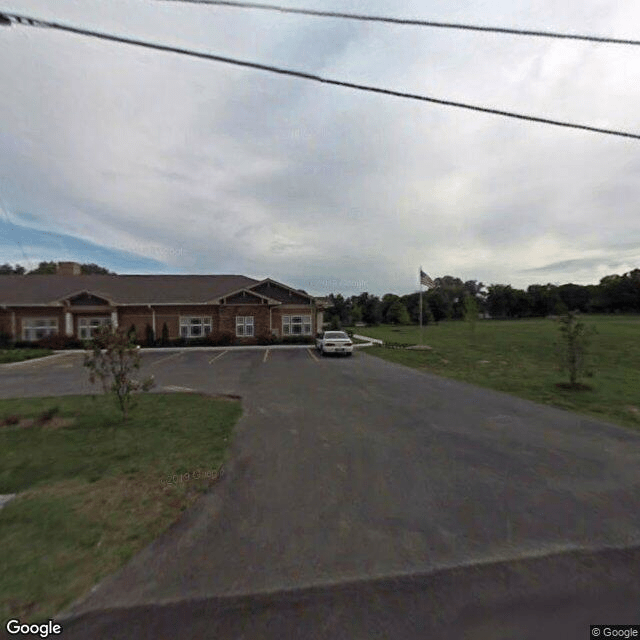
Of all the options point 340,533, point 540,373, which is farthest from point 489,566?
point 540,373

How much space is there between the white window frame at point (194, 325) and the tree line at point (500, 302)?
43.3m

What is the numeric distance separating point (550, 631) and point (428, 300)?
82.5 meters

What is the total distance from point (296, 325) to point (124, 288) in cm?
1451

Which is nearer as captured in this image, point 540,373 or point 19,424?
point 19,424

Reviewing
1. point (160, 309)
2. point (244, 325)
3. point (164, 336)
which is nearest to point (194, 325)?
point (164, 336)

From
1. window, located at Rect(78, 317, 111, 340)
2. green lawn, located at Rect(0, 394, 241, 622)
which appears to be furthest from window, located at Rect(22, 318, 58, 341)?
green lawn, located at Rect(0, 394, 241, 622)

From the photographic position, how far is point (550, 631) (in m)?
2.18

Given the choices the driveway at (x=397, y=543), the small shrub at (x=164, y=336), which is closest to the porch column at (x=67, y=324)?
the small shrub at (x=164, y=336)

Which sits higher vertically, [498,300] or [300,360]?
[498,300]

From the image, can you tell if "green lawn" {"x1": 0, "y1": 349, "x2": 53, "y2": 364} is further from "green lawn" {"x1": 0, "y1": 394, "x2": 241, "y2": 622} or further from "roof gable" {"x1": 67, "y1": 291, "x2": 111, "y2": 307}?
"green lawn" {"x1": 0, "y1": 394, "x2": 241, "y2": 622}

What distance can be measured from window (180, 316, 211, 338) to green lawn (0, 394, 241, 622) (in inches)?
731

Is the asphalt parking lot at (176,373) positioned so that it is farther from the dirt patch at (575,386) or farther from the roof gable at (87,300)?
the dirt patch at (575,386)

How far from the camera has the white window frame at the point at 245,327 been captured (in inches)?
1032

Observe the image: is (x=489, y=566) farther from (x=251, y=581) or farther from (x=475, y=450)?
(x=475, y=450)
